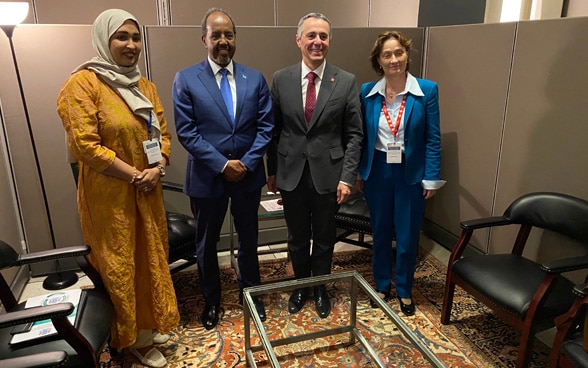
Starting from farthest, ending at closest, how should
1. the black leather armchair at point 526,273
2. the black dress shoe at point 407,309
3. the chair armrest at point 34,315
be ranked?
the black dress shoe at point 407,309, the black leather armchair at point 526,273, the chair armrest at point 34,315

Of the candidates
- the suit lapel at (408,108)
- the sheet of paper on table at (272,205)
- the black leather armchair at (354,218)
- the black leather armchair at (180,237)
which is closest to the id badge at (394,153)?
the suit lapel at (408,108)

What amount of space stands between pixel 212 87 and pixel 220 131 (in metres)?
0.22

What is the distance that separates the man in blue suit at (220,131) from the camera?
206cm

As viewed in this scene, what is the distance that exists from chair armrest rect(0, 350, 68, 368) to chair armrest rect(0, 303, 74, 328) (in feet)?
0.43

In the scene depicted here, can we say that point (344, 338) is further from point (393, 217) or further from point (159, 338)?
point (159, 338)

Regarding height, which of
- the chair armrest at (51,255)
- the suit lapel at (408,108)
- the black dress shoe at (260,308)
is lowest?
the black dress shoe at (260,308)

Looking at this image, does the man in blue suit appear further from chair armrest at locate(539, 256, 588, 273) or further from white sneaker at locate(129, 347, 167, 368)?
chair armrest at locate(539, 256, 588, 273)

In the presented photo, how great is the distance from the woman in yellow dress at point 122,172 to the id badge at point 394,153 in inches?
46.2

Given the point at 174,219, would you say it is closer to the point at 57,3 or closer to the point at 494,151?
the point at 494,151

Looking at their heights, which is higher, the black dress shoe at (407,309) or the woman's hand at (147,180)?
the woman's hand at (147,180)

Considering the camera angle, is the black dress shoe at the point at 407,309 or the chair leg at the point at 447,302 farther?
the black dress shoe at the point at 407,309

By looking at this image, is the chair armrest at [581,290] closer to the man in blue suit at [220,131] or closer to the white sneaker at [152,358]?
the man in blue suit at [220,131]

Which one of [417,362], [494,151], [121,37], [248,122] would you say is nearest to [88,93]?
[121,37]

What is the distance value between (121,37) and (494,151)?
232 centimetres
